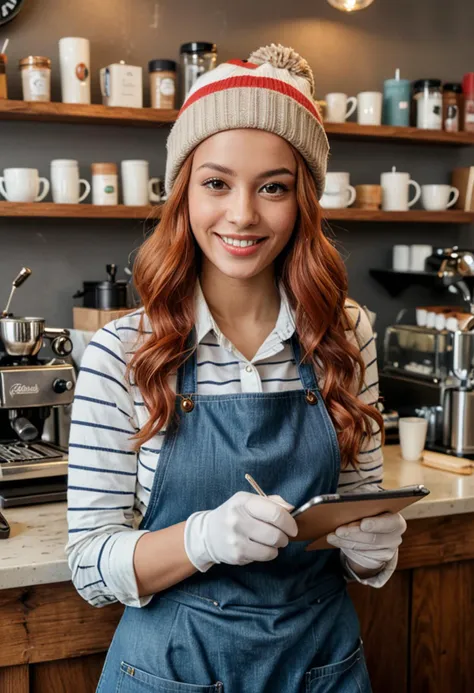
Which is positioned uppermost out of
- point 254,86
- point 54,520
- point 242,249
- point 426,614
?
point 254,86

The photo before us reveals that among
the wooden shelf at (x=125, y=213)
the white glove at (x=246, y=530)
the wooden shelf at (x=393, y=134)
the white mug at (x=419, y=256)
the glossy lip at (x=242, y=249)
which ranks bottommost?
the white glove at (x=246, y=530)

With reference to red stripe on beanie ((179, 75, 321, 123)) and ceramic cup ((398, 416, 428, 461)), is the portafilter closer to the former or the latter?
red stripe on beanie ((179, 75, 321, 123))

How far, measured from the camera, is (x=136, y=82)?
2578mm

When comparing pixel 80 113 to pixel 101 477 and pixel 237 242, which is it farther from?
pixel 101 477

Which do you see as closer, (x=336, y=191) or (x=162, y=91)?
(x=162, y=91)

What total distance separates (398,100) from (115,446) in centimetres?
210

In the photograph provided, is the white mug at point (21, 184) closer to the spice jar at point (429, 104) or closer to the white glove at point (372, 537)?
the spice jar at point (429, 104)

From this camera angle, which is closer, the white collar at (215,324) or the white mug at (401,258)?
the white collar at (215,324)

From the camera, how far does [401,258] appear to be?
3.11 m

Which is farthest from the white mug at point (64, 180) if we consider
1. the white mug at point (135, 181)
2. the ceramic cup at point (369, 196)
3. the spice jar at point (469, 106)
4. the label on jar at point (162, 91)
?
the spice jar at point (469, 106)


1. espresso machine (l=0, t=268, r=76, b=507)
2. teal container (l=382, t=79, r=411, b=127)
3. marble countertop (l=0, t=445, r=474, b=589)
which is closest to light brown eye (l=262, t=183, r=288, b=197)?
marble countertop (l=0, t=445, r=474, b=589)

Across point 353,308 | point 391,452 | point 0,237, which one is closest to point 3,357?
point 0,237

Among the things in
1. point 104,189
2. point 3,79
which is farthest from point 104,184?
point 3,79

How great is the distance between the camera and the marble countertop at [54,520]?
149 centimetres
